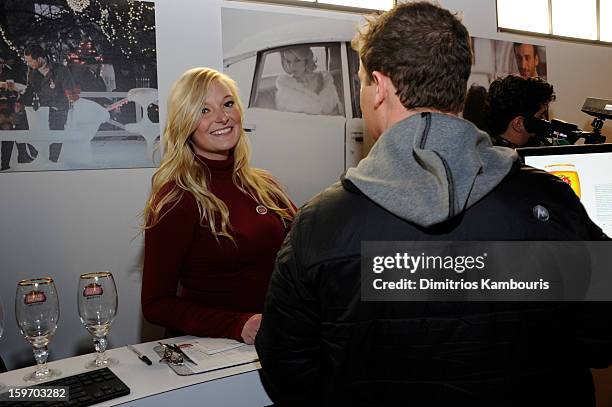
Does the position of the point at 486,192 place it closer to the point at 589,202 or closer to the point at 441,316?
the point at 441,316

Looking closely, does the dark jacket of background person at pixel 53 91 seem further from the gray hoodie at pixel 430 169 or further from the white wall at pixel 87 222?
the gray hoodie at pixel 430 169

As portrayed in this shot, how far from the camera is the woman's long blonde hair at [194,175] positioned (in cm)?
172

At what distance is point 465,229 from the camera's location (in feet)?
2.90

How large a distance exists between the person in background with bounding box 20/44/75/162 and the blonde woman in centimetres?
62

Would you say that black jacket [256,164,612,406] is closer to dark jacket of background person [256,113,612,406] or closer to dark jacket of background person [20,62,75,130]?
dark jacket of background person [256,113,612,406]

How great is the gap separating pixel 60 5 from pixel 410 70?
5.85 feet

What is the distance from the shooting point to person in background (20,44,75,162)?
7.20 feet

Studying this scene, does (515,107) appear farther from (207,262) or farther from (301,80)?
(207,262)

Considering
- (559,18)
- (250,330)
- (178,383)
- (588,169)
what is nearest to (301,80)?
(588,169)

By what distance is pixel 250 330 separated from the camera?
4.57ft

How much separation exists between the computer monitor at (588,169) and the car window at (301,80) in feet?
4.23

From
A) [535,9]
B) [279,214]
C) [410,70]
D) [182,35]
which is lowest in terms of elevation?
[279,214]

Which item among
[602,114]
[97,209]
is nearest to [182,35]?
[97,209]

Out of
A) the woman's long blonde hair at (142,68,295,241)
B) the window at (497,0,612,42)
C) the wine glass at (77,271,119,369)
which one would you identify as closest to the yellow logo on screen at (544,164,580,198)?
the woman's long blonde hair at (142,68,295,241)
